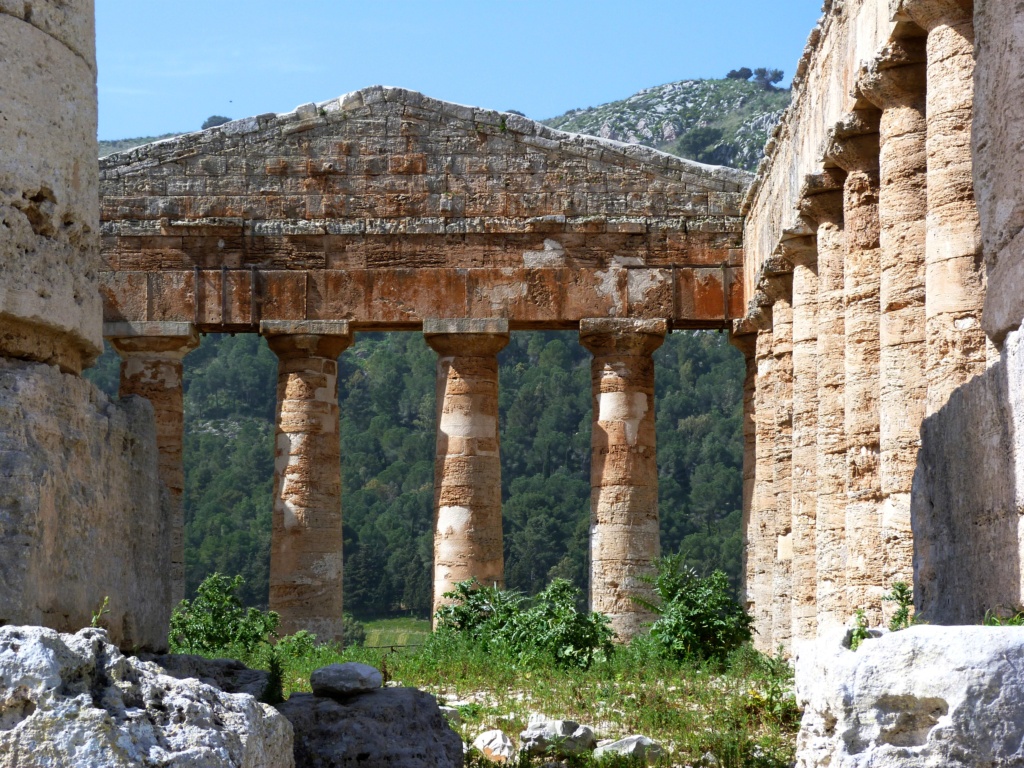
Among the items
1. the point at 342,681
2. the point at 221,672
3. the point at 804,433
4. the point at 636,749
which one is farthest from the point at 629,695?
the point at 221,672

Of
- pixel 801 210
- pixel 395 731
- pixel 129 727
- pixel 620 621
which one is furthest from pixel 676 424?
pixel 129 727

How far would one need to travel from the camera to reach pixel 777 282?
2069 cm

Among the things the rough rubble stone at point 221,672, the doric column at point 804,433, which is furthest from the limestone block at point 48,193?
the doric column at point 804,433

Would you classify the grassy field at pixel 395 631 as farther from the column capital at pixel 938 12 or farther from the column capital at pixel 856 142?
the column capital at pixel 938 12

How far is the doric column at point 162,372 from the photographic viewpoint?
23641 millimetres

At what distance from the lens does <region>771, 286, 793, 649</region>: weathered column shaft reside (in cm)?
1952

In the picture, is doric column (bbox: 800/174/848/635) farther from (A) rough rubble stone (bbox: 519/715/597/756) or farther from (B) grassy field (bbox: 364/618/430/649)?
(B) grassy field (bbox: 364/618/430/649)

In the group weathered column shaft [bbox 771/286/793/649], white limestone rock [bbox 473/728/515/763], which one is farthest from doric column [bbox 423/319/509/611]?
white limestone rock [bbox 473/728/515/763]

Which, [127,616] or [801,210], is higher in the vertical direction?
[801,210]

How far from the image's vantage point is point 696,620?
19.0 metres

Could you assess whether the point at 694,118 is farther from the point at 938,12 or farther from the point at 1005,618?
the point at 1005,618

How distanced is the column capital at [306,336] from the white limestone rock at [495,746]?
11976 mm

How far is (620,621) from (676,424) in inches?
1391

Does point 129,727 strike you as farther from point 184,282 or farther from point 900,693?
point 184,282
